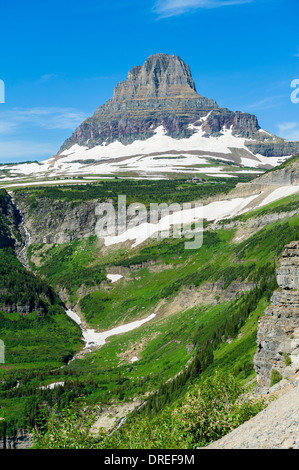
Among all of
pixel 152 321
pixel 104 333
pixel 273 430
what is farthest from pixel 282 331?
pixel 104 333

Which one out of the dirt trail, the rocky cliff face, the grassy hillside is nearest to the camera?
the dirt trail

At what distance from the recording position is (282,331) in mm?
47656

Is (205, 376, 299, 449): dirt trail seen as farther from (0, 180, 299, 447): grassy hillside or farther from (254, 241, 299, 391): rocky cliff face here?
(254, 241, 299, 391): rocky cliff face

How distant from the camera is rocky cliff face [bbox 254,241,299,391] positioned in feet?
149

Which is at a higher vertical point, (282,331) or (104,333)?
(282,331)

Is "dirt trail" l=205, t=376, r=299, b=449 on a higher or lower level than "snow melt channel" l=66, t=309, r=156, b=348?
higher

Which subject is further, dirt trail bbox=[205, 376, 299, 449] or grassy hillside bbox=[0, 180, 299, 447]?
grassy hillside bbox=[0, 180, 299, 447]

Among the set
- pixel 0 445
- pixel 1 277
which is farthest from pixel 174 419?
pixel 1 277

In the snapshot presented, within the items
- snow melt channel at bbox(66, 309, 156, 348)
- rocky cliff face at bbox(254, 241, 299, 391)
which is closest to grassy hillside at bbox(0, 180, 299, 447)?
snow melt channel at bbox(66, 309, 156, 348)

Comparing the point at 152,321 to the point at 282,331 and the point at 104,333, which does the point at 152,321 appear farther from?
the point at 282,331

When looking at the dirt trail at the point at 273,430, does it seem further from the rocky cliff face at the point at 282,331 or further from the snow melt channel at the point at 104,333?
the snow melt channel at the point at 104,333

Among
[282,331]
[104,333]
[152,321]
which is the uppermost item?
[282,331]

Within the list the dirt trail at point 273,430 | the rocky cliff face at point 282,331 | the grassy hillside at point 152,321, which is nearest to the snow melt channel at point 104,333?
the grassy hillside at point 152,321
